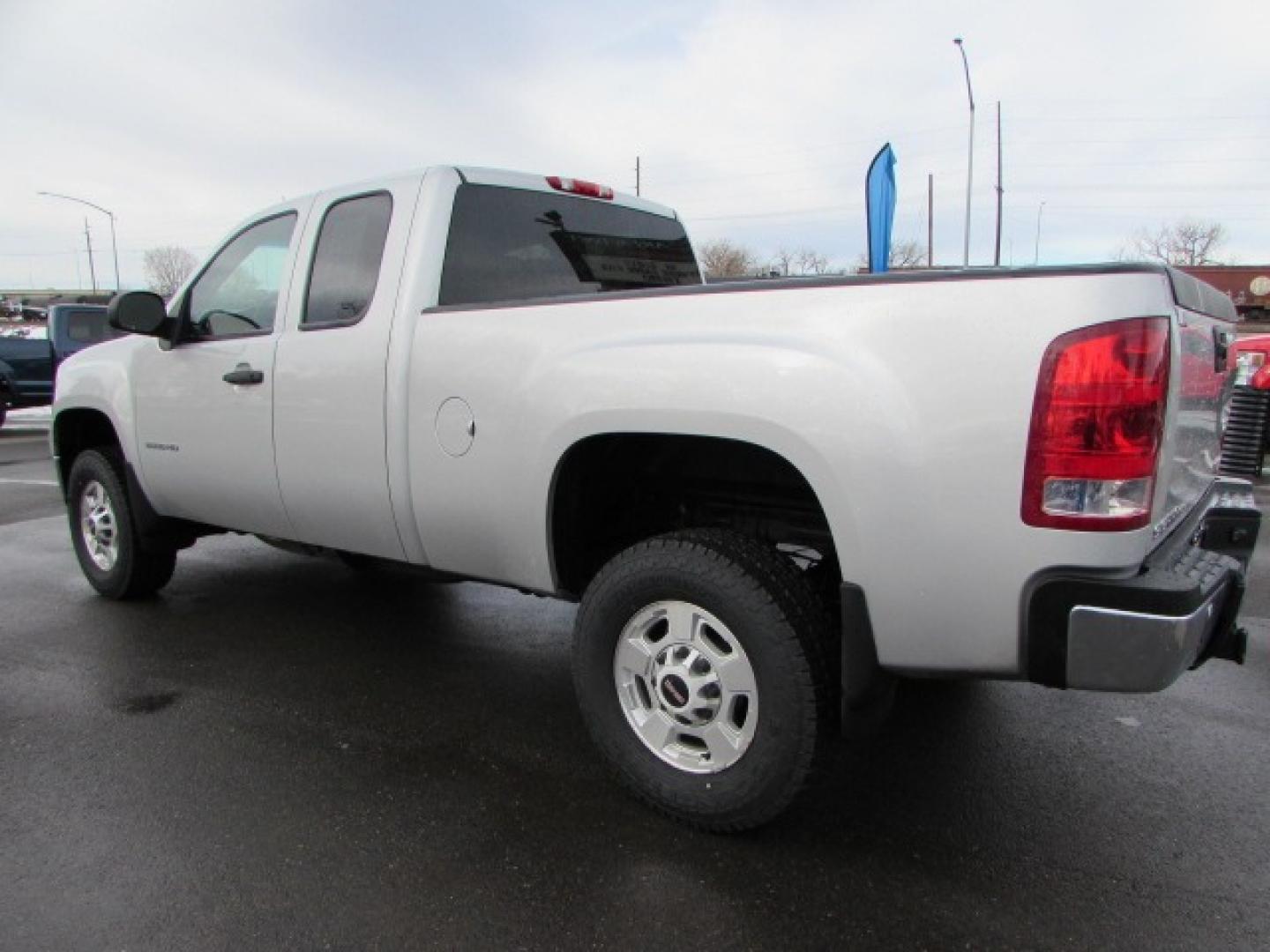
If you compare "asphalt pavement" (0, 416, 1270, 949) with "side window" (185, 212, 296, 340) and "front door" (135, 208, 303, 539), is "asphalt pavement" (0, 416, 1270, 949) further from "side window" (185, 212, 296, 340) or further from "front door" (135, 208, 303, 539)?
"side window" (185, 212, 296, 340)

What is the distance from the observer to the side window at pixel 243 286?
12.9 ft

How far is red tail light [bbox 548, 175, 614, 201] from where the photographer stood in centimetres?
392

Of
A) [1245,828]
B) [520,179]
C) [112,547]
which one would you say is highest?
[520,179]

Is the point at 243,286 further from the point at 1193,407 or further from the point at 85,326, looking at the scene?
the point at 85,326

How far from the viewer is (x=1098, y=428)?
6.54 feet

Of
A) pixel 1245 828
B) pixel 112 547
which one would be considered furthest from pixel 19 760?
pixel 1245 828

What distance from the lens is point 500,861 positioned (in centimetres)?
253

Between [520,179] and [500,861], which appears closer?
[500,861]

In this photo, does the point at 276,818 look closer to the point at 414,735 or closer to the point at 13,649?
the point at 414,735

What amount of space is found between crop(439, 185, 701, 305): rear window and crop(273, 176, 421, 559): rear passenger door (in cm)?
22

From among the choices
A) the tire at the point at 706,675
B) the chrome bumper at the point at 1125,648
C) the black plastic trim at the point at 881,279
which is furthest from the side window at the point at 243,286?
the chrome bumper at the point at 1125,648

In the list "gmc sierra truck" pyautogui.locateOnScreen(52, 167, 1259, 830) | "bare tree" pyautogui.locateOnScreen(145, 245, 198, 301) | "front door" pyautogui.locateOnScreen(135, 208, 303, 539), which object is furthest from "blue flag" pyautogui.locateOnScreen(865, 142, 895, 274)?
"bare tree" pyautogui.locateOnScreen(145, 245, 198, 301)

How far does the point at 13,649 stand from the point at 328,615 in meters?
1.40

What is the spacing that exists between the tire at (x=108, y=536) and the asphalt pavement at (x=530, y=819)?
61 cm
